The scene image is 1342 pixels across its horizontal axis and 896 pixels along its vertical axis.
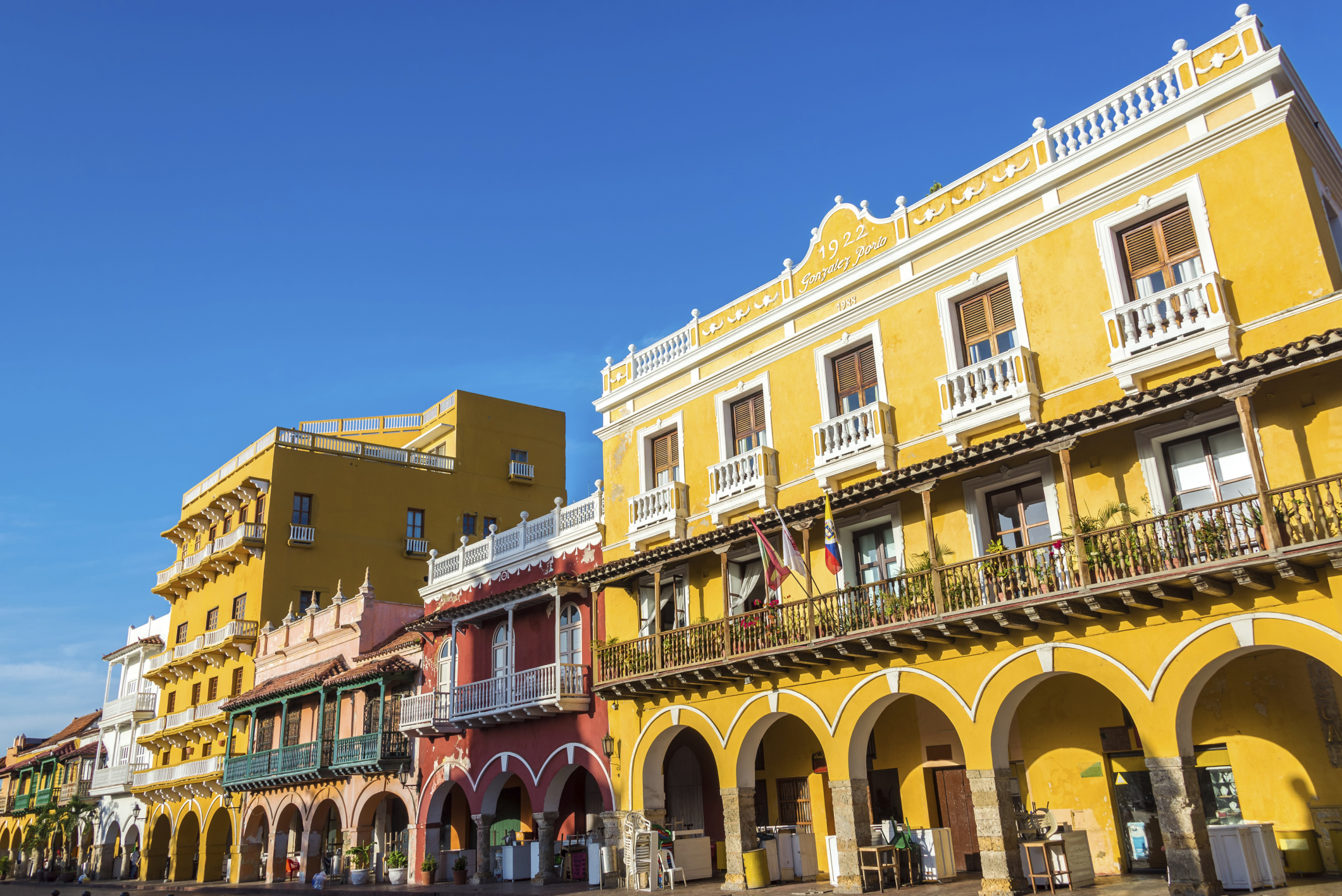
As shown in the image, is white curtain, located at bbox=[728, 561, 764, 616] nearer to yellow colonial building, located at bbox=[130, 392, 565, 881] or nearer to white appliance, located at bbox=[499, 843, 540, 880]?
white appliance, located at bbox=[499, 843, 540, 880]

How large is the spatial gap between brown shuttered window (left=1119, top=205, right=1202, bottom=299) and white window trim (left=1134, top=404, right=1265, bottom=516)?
209cm

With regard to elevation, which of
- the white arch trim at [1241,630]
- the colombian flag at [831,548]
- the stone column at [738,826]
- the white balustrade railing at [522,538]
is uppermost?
the white balustrade railing at [522,538]

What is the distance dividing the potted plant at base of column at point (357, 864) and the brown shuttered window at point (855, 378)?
809 inches

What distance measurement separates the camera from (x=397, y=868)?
28688 millimetres

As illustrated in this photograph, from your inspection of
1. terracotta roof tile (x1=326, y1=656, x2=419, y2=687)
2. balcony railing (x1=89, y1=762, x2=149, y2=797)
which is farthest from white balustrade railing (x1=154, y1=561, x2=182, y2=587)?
terracotta roof tile (x1=326, y1=656, x2=419, y2=687)

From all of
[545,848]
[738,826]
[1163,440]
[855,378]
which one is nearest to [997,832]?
[738,826]

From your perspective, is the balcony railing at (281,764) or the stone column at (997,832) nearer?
the stone column at (997,832)

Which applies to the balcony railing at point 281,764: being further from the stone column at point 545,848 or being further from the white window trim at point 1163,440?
the white window trim at point 1163,440

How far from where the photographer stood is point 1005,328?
18062mm

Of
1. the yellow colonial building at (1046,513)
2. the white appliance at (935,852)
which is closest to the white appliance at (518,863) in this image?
the yellow colonial building at (1046,513)

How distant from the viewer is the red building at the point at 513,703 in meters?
24.5

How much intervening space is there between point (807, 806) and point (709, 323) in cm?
1119

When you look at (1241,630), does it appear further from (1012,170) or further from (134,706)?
(134,706)

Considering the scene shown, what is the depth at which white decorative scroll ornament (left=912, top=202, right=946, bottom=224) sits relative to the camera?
19.4 m
